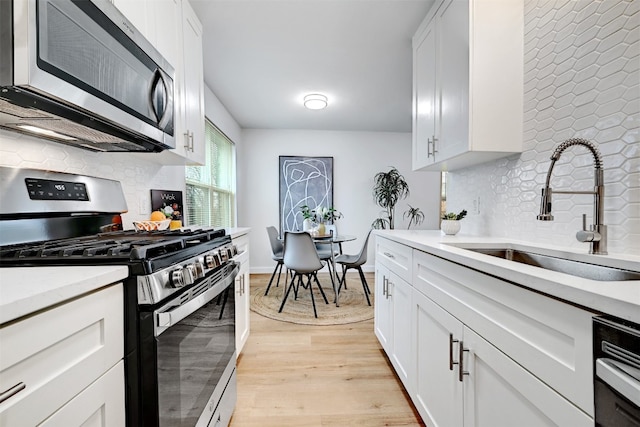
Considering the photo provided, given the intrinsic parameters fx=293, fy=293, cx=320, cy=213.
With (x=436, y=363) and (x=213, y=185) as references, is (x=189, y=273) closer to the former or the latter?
(x=436, y=363)

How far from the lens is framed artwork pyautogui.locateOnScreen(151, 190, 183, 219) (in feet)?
6.74

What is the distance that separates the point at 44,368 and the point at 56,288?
0.15 metres

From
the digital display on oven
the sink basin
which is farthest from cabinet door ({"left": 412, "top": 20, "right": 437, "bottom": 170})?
the digital display on oven

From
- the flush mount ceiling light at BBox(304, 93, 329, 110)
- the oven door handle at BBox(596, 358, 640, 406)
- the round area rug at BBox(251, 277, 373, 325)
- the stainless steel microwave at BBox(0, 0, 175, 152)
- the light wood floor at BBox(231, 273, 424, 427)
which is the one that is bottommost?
the light wood floor at BBox(231, 273, 424, 427)

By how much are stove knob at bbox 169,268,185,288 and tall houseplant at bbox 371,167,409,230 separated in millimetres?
4281

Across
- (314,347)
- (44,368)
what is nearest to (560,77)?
(44,368)

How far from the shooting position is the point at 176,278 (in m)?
0.91

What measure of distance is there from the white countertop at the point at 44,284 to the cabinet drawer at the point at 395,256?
1374 mm

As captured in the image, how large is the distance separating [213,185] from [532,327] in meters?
3.52

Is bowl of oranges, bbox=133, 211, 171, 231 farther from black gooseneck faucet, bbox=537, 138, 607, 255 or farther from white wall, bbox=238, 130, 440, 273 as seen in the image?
white wall, bbox=238, 130, 440, 273

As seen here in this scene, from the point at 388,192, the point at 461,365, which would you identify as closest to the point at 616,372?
the point at 461,365

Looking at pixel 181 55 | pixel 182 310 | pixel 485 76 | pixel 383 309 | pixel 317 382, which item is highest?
pixel 181 55

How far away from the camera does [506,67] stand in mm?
1627

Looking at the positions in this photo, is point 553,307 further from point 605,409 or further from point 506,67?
point 506,67
